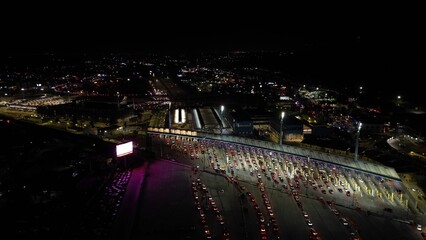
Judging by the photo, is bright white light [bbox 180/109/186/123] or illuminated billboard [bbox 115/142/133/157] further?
bright white light [bbox 180/109/186/123]

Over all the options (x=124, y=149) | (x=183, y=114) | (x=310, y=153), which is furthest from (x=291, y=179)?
(x=183, y=114)

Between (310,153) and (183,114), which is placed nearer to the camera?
(310,153)

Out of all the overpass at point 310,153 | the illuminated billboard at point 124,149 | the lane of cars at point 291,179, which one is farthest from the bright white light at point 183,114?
the illuminated billboard at point 124,149

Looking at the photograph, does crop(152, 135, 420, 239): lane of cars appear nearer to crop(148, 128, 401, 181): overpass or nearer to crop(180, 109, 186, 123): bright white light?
crop(148, 128, 401, 181): overpass

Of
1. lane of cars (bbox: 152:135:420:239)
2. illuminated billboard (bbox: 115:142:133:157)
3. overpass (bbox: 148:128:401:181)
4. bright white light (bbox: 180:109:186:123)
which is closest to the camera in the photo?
lane of cars (bbox: 152:135:420:239)

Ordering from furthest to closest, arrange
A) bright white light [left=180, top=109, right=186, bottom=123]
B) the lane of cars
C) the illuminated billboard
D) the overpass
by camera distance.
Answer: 1. bright white light [left=180, top=109, right=186, bottom=123]
2. the illuminated billboard
3. the overpass
4. the lane of cars

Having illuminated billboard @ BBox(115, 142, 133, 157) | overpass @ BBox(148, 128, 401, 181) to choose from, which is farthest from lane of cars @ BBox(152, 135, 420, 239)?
illuminated billboard @ BBox(115, 142, 133, 157)

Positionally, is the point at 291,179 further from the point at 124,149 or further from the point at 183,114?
the point at 183,114

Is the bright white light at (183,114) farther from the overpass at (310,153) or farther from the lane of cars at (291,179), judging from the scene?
the lane of cars at (291,179)

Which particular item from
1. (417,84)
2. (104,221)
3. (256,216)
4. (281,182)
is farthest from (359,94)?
(104,221)
